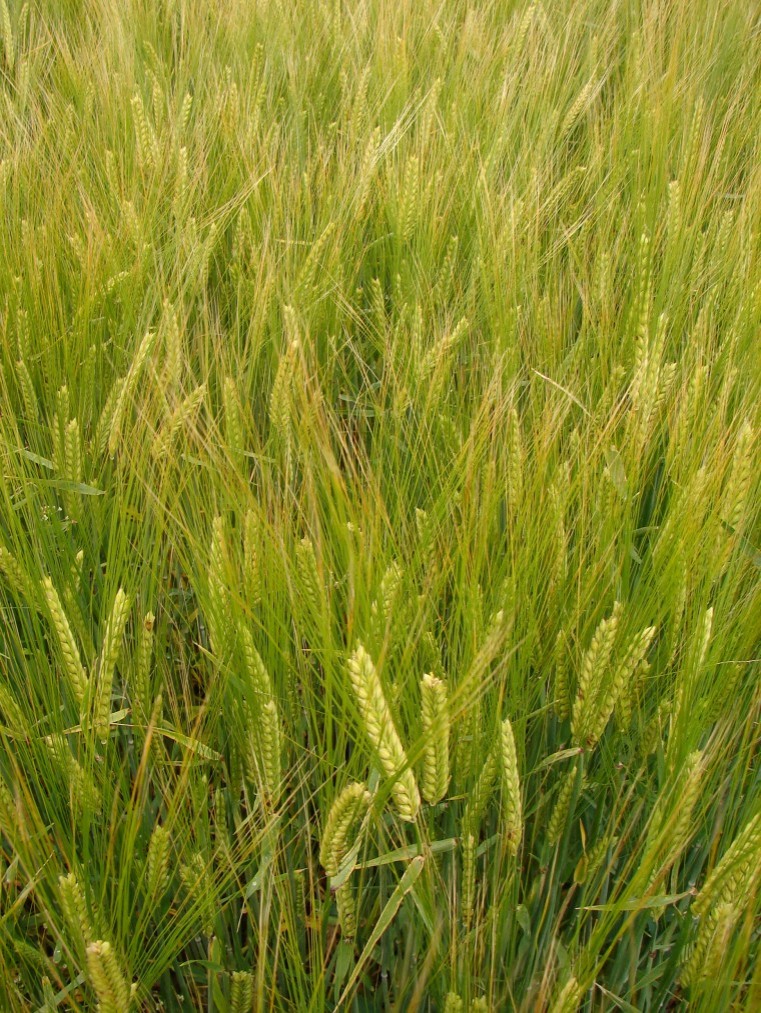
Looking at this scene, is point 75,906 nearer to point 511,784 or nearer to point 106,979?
point 106,979

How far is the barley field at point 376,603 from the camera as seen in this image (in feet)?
2.17

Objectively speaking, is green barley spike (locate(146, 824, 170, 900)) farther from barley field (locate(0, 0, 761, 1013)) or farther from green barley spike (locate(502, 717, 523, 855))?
green barley spike (locate(502, 717, 523, 855))

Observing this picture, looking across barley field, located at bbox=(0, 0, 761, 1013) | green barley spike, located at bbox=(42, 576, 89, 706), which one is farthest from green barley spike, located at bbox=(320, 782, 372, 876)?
green barley spike, located at bbox=(42, 576, 89, 706)

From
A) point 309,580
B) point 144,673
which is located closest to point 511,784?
point 309,580

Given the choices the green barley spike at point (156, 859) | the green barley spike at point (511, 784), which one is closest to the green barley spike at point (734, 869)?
the green barley spike at point (511, 784)

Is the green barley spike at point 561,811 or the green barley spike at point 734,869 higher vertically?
the green barley spike at point 734,869

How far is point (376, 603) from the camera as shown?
665mm

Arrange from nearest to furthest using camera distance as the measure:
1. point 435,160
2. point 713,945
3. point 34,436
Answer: point 713,945, point 34,436, point 435,160

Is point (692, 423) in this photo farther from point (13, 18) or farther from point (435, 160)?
point (13, 18)

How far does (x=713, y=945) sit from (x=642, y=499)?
59 cm

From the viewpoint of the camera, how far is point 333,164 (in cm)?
161

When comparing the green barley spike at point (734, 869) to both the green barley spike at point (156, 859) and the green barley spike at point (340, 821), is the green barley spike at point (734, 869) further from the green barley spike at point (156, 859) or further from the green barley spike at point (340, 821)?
the green barley spike at point (156, 859)

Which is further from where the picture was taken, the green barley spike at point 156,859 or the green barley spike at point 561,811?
the green barley spike at point 561,811

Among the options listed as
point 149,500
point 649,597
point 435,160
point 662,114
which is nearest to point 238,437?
point 149,500
